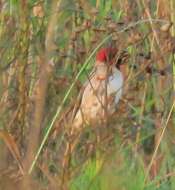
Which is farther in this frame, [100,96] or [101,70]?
[101,70]

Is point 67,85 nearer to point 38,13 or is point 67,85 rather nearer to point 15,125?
point 15,125

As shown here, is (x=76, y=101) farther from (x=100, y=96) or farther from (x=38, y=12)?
(x=38, y=12)

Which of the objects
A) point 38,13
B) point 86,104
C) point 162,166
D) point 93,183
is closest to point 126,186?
point 93,183

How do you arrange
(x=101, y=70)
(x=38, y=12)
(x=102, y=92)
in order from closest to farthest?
(x=102, y=92) → (x=101, y=70) → (x=38, y=12)

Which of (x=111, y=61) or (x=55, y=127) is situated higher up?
(x=111, y=61)

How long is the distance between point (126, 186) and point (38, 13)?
143cm

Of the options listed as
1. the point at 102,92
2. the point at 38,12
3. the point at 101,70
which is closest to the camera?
the point at 102,92

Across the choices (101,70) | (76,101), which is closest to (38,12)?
(101,70)

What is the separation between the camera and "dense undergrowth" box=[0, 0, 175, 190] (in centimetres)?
259

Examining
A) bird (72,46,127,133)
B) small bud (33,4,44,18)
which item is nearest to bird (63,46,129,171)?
bird (72,46,127,133)

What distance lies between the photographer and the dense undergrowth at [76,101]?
259 cm

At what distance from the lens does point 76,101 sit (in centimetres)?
303

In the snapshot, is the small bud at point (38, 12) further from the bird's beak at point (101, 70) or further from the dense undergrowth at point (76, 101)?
the bird's beak at point (101, 70)

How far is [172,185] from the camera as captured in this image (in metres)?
3.36
